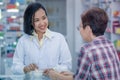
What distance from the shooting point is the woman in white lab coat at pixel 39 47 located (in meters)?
2.67

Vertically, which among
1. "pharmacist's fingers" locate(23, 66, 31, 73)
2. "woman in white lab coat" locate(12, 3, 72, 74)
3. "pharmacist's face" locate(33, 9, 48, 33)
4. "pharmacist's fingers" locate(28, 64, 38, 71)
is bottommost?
"pharmacist's fingers" locate(23, 66, 31, 73)

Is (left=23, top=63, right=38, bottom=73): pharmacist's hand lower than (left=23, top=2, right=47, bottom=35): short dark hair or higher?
lower

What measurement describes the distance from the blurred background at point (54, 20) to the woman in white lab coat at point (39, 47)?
2.04 metres

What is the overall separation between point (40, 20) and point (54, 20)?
3.41m

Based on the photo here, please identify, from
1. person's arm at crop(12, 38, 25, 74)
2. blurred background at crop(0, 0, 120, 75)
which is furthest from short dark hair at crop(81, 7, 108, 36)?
blurred background at crop(0, 0, 120, 75)

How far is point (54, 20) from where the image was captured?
238 inches

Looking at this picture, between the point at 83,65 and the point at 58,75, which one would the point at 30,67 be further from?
the point at 83,65

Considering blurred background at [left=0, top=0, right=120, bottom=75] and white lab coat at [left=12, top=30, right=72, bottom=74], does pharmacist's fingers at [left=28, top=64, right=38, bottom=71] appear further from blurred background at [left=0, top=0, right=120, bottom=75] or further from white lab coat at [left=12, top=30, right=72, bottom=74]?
blurred background at [left=0, top=0, right=120, bottom=75]

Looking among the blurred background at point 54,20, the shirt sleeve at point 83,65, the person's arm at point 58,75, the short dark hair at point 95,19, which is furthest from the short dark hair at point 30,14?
the blurred background at point 54,20

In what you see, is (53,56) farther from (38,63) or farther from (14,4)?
(14,4)

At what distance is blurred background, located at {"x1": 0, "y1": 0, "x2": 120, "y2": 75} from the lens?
15.9 ft

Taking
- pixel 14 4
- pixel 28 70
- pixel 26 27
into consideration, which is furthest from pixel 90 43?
pixel 14 4

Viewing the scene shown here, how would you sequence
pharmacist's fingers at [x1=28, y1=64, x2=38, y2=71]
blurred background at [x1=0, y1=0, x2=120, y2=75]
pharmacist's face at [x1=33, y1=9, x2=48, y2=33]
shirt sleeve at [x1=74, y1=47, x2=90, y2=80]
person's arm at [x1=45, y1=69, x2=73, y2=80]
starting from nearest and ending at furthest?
shirt sleeve at [x1=74, y1=47, x2=90, y2=80] → person's arm at [x1=45, y1=69, x2=73, y2=80] → pharmacist's fingers at [x1=28, y1=64, x2=38, y2=71] → pharmacist's face at [x1=33, y1=9, x2=48, y2=33] → blurred background at [x1=0, y1=0, x2=120, y2=75]

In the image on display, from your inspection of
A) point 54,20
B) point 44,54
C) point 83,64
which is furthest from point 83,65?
point 54,20
